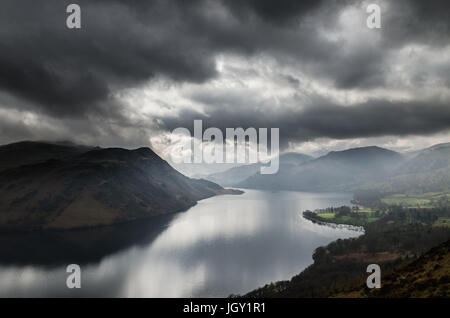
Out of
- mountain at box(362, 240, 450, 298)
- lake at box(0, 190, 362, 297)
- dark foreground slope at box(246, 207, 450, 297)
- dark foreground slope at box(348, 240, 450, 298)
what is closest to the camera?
mountain at box(362, 240, 450, 298)

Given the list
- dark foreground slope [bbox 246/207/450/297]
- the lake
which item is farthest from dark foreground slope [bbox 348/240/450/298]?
the lake

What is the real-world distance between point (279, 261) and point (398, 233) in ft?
349

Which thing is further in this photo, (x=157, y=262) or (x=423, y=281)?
(x=157, y=262)

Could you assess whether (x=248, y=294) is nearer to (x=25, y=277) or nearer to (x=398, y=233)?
(x=25, y=277)

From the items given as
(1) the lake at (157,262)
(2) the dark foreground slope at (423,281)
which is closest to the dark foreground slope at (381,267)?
(2) the dark foreground slope at (423,281)

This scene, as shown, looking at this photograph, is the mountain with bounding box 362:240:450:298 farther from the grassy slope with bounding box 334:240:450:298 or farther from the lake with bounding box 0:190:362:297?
the lake with bounding box 0:190:362:297

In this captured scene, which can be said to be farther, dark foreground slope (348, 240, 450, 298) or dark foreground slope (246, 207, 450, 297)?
dark foreground slope (246, 207, 450, 297)

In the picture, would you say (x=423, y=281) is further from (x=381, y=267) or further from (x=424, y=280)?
(x=381, y=267)

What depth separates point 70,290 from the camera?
96062 millimetres

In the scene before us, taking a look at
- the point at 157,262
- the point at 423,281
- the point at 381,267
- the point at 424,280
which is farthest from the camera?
the point at 157,262

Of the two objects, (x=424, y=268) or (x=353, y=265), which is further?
(x=353, y=265)

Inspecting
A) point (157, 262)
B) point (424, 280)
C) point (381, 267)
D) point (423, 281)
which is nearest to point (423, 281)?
point (423, 281)
